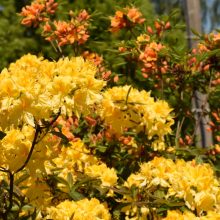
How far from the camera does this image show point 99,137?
2873 mm

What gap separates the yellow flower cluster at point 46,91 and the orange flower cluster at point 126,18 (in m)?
1.51

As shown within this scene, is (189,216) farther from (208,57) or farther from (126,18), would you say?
(126,18)

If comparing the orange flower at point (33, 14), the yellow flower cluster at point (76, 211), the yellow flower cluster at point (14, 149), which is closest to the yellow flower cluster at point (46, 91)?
the yellow flower cluster at point (14, 149)

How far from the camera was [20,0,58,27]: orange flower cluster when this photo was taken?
3.54 meters

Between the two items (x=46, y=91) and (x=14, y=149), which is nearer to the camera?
(x=46, y=91)

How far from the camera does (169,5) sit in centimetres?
2642

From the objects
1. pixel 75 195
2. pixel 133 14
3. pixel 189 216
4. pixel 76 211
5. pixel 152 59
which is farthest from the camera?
pixel 133 14

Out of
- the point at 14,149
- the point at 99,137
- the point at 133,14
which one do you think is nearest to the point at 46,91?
the point at 14,149

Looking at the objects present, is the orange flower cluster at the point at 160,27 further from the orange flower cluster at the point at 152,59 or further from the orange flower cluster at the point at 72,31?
the orange flower cluster at the point at 72,31

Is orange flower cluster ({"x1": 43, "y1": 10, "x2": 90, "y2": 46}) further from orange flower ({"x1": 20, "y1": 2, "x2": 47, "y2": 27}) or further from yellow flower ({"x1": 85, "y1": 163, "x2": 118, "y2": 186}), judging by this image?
yellow flower ({"x1": 85, "y1": 163, "x2": 118, "y2": 186})

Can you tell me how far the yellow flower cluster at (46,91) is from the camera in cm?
159

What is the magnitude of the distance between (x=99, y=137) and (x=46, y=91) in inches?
48.8

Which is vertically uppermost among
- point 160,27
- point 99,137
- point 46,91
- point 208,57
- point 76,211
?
point 46,91

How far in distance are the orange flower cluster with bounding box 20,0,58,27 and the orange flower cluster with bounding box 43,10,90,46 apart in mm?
127
